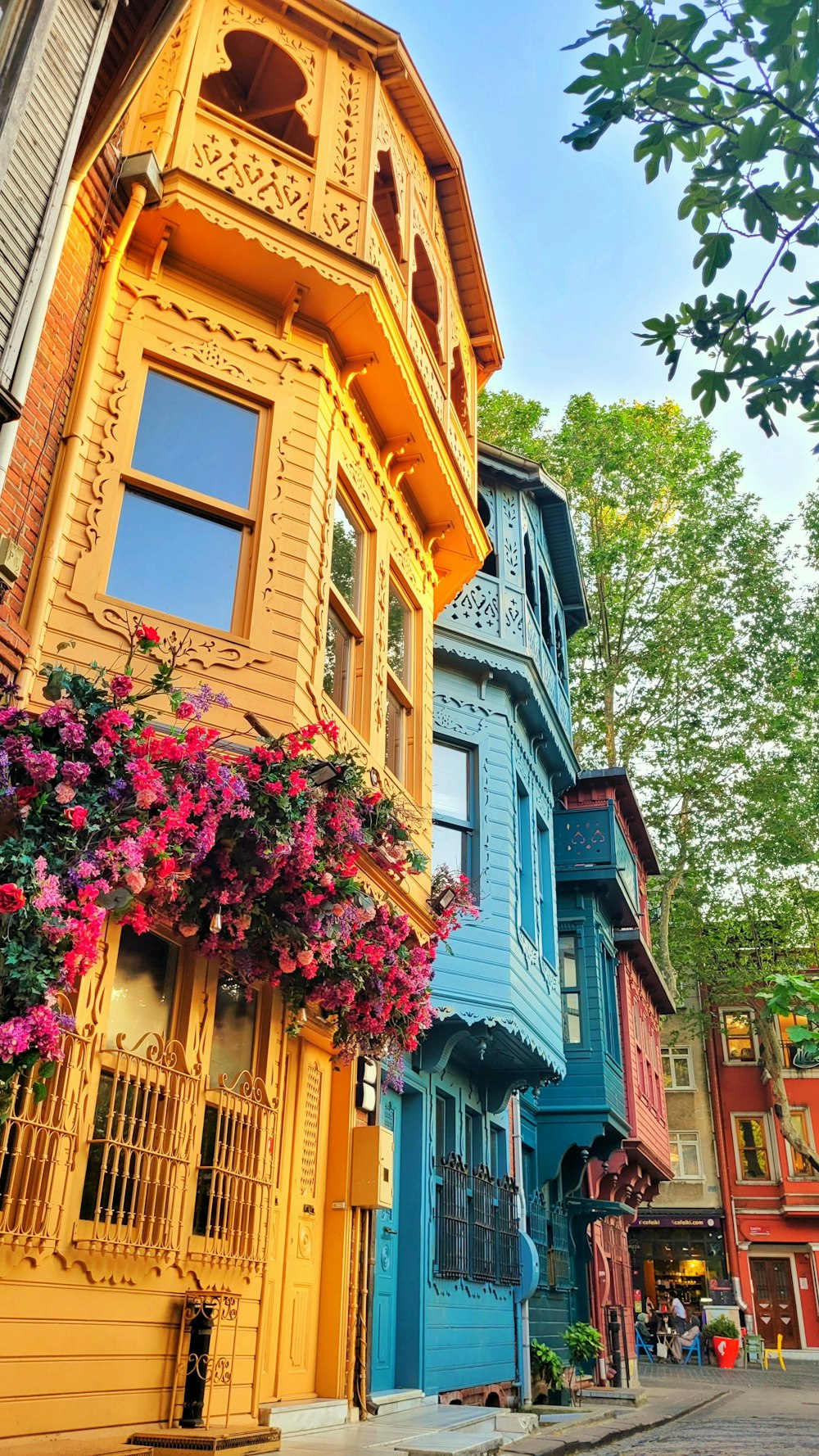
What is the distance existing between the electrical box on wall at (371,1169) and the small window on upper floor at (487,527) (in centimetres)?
858

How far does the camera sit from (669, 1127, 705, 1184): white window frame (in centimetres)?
4012

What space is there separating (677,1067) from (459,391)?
34.5m

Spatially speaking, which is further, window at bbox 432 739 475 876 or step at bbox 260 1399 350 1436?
window at bbox 432 739 475 876

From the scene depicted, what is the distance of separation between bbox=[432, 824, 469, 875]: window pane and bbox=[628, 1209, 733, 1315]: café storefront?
30570 mm

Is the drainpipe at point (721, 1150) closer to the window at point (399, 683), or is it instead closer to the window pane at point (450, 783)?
the window pane at point (450, 783)

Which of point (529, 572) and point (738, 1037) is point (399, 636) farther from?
point (738, 1037)

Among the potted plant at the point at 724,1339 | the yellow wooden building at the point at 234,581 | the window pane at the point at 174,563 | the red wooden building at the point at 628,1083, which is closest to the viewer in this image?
the yellow wooden building at the point at 234,581

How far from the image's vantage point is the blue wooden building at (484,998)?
11102 mm

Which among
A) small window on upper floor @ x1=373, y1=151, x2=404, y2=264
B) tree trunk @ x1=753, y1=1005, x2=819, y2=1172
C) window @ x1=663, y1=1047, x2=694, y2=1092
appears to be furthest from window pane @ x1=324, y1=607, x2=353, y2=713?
window @ x1=663, y1=1047, x2=694, y2=1092

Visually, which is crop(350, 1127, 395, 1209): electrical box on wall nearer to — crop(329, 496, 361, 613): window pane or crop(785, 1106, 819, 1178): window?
crop(329, 496, 361, 613): window pane

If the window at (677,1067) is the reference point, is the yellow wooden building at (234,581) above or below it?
below

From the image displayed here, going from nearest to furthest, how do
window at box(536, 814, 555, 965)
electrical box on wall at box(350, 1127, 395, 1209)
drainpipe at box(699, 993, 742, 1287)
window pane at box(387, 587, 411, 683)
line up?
electrical box on wall at box(350, 1127, 395, 1209), window pane at box(387, 587, 411, 683), window at box(536, 814, 555, 965), drainpipe at box(699, 993, 742, 1287)

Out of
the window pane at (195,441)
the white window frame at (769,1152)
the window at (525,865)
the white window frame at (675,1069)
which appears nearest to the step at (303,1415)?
the window pane at (195,441)

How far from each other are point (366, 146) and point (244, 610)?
465cm
